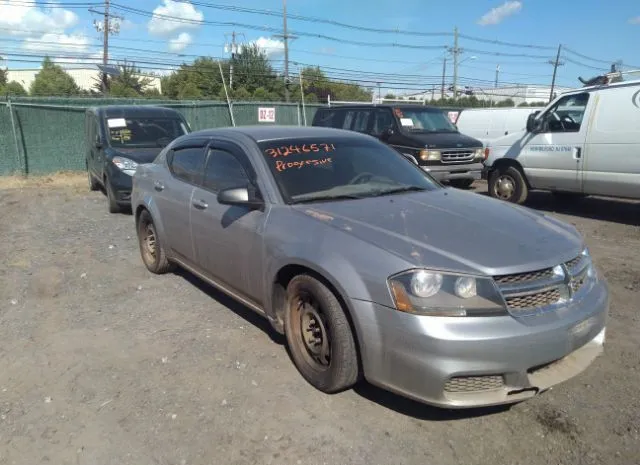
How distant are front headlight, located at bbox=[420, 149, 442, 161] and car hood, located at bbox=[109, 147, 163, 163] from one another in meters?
5.07

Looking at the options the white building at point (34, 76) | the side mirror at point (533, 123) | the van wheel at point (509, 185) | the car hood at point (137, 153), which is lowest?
the van wheel at point (509, 185)

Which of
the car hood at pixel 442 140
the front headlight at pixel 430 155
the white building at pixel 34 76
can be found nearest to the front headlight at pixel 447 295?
the front headlight at pixel 430 155

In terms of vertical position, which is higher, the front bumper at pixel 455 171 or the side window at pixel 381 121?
the side window at pixel 381 121

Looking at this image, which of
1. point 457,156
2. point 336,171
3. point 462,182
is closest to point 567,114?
point 457,156

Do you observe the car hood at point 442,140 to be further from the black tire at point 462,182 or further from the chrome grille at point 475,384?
the chrome grille at point 475,384

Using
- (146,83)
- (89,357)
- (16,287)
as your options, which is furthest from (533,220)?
(146,83)

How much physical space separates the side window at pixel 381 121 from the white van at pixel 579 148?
2389mm

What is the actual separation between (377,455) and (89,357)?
2.32m

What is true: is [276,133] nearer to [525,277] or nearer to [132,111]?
[525,277]

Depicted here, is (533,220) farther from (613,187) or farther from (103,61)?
(103,61)

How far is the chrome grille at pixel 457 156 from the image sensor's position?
35.0ft

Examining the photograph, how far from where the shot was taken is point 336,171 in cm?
409

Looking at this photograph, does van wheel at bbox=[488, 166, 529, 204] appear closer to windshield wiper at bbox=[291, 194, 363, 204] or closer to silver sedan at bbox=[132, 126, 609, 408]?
silver sedan at bbox=[132, 126, 609, 408]

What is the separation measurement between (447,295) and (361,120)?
31.4 ft
